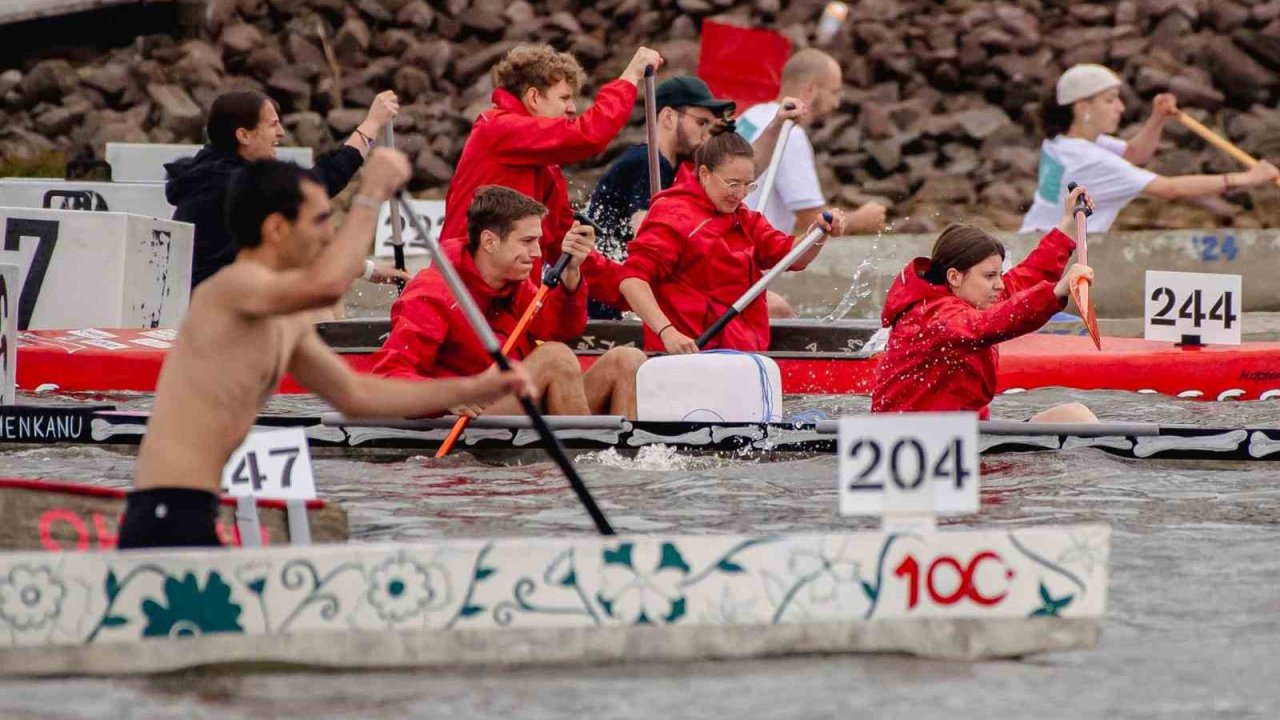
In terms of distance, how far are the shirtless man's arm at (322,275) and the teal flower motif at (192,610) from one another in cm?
63

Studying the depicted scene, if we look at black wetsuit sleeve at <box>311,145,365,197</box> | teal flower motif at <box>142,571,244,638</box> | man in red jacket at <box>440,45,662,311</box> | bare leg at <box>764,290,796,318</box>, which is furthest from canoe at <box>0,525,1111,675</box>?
bare leg at <box>764,290,796,318</box>

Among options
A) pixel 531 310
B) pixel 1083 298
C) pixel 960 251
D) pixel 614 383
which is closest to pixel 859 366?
pixel 614 383

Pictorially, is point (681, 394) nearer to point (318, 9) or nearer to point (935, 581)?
point (935, 581)

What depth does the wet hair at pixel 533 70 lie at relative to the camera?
9.82 m

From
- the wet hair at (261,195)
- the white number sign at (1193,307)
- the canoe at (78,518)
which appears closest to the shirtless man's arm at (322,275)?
the wet hair at (261,195)

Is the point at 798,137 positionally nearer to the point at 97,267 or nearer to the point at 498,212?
the point at 97,267

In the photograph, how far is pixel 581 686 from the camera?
16.4 feet

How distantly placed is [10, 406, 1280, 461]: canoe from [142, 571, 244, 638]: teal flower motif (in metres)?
3.28

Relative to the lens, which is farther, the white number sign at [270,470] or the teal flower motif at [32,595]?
the white number sign at [270,470]

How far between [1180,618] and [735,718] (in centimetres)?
166

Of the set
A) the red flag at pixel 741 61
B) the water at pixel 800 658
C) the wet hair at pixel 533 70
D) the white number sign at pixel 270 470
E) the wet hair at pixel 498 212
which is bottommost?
the water at pixel 800 658

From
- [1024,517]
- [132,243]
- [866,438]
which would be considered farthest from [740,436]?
[132,243]

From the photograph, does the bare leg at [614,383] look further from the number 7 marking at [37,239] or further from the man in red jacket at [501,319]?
the number 7 marking at [37,239]

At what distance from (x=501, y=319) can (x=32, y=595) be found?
3.97 meters
